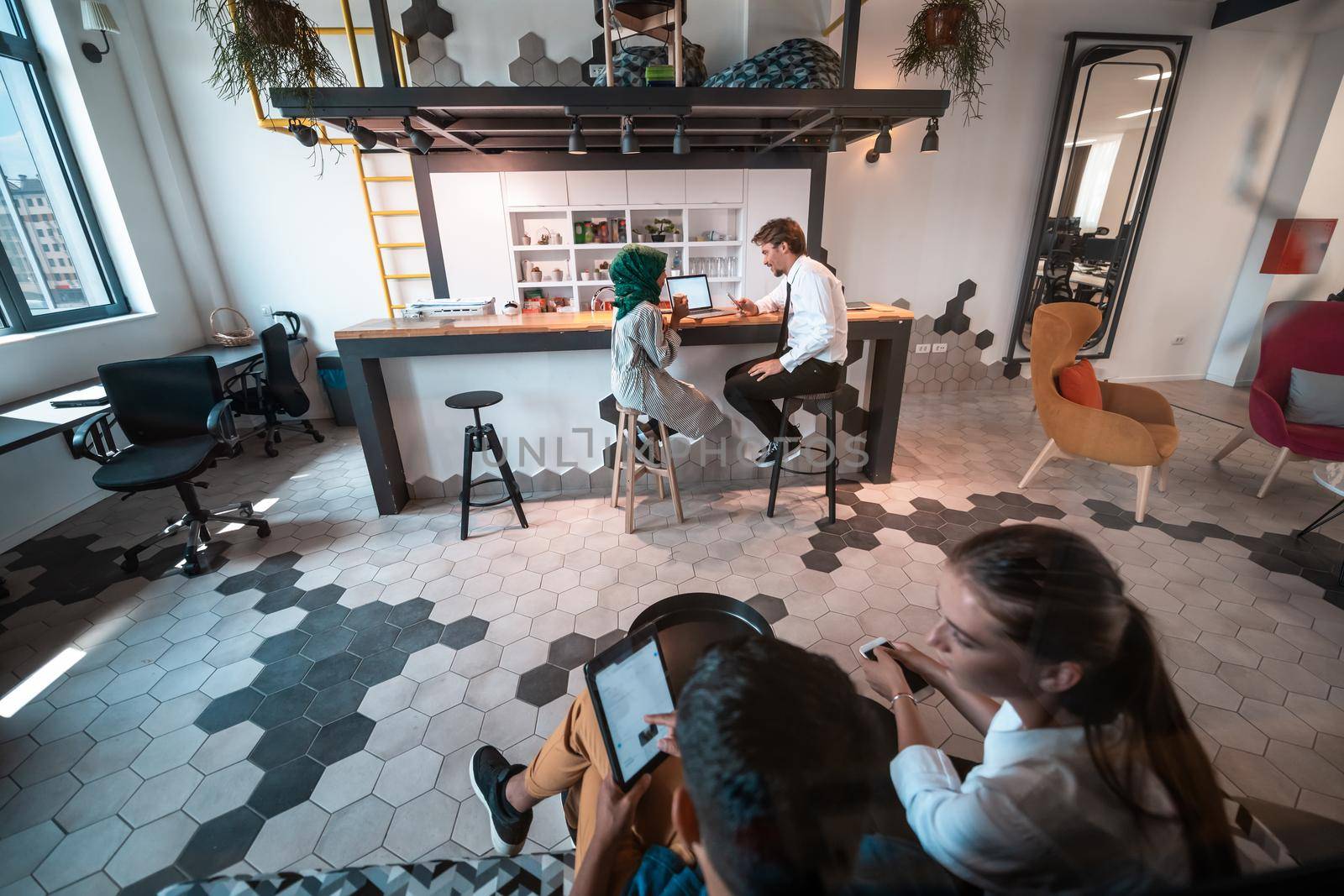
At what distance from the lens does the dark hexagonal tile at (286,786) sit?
1.50 meters

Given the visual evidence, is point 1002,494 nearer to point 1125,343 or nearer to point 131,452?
point 1125,343

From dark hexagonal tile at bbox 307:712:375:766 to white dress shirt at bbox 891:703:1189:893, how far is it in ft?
5.40

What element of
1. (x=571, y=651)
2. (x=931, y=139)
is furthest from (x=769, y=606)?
(x=931, y=139)

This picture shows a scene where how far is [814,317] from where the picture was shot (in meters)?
2.56

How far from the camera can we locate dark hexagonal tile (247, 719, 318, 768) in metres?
1.64

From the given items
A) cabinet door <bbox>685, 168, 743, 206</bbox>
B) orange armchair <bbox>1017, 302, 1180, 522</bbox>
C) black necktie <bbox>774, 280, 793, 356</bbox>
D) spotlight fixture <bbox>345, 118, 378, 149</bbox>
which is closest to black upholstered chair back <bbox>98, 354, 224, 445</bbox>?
spotlight fixture <bbox>345, 118, 378, 149</bbox>

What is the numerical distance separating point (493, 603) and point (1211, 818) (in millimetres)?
2227

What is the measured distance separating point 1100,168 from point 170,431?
266 inches

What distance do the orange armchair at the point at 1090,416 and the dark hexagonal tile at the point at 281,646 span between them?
12.2 ft

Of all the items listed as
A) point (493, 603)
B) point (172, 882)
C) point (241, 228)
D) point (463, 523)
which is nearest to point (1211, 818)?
point (172, 882)

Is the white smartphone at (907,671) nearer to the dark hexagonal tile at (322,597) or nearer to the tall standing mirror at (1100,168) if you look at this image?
the dark hexagonal tile at (322,597)

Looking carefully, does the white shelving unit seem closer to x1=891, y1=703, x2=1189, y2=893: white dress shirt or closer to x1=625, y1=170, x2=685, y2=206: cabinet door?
x1=625, y1=170, x2=685, y2=206: cabinet door

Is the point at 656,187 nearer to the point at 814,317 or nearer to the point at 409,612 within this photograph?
the point at 814,317

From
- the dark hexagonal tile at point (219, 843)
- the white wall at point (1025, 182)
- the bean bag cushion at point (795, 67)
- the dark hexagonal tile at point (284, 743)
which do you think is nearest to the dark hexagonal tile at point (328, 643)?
the dark hexagonal tile at point (284, 743)
